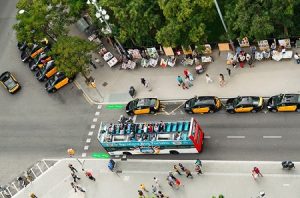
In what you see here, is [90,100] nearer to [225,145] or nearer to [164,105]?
[164,105]

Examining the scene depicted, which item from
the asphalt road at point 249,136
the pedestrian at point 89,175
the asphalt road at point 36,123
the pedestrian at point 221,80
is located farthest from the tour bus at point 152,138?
the pedestrian at point 221,80

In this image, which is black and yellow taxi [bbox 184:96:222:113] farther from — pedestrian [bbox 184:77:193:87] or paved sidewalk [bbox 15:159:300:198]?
paved sidewalk [bbox 15:159:300:198]

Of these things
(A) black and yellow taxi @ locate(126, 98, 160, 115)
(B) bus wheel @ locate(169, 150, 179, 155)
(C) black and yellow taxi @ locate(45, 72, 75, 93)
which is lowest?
(B) bus wheel @ locate(169, 150, 179, 155)

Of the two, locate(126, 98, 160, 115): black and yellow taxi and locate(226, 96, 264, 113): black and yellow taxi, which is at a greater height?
locate(126, 98, 160, 115): black and yellow taxi

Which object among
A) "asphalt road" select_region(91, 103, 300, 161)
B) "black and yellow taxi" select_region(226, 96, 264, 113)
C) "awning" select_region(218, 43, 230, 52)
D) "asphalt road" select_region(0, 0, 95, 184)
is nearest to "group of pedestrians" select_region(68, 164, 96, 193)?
"asphalt road" select_region(0, 0, 95, 184)

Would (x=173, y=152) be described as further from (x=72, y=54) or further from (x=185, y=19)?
(x=72, y=54)

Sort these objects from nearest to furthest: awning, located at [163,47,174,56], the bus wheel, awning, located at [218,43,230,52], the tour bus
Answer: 1. the tour bus
2. the bus wheel
3. awning, located at [218,43,230,52]
4. awning, located at [163,47,174,56]
